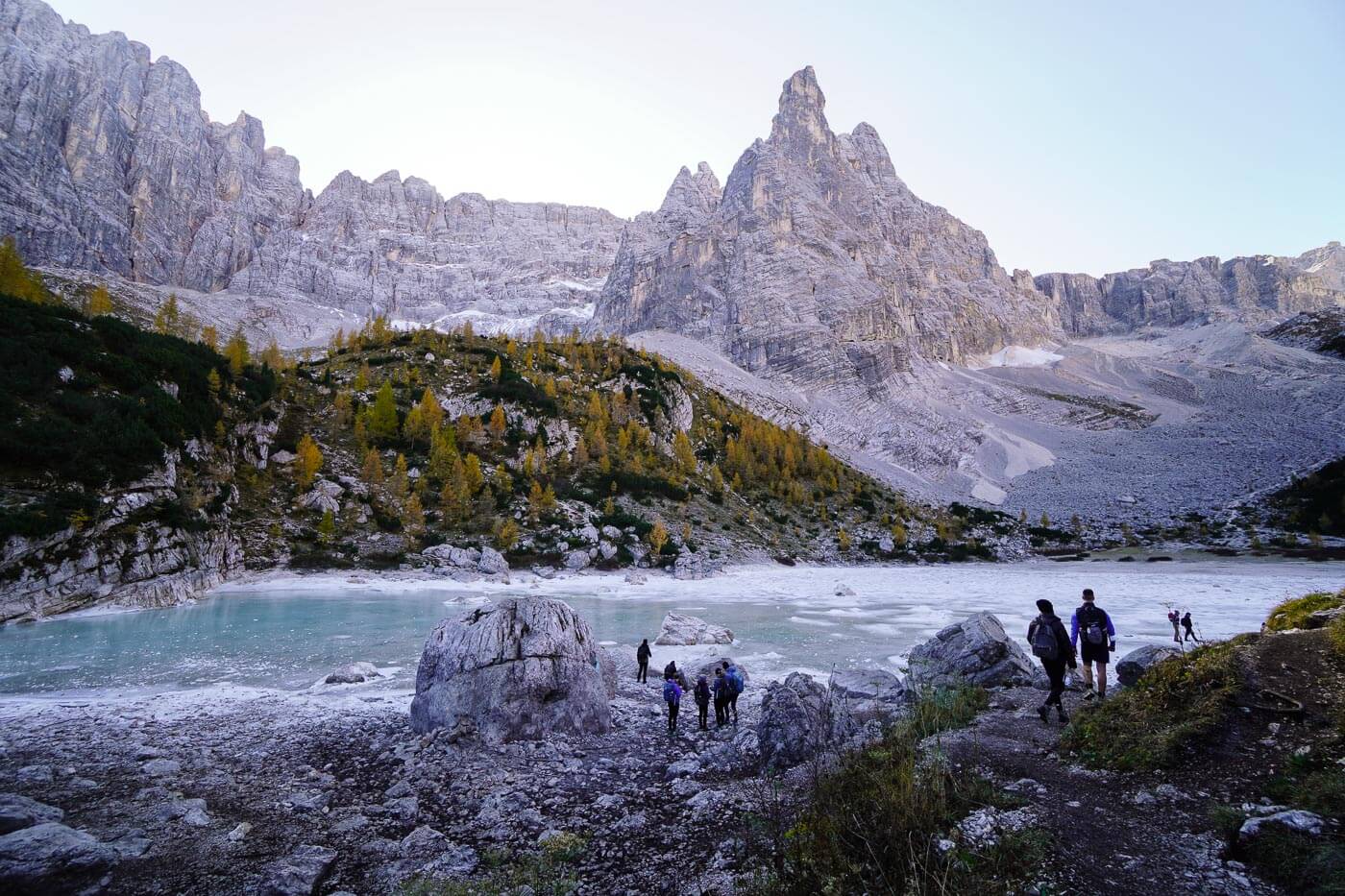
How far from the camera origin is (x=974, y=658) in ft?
52.9

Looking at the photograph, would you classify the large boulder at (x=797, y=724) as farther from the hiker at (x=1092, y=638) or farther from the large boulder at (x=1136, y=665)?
the large boulder at (x=1136, y=665)

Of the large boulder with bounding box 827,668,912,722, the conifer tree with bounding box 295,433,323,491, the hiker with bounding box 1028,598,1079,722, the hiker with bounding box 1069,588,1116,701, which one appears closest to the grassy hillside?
the conifer tree with bounding box 295,433,323,491

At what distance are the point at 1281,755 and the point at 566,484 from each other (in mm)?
73431

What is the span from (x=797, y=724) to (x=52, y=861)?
10.3 meters

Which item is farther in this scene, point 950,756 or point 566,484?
point 566,484

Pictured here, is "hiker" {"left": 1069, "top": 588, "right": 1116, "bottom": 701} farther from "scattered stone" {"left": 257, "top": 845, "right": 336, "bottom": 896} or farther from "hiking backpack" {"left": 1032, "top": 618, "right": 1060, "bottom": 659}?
"scattered stone" {"left": 257, "top": 845, "right": 336, "bottom": 896}

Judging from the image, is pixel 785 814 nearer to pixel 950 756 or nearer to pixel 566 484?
pixel 950 756

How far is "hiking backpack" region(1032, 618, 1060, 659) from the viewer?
1026 cm

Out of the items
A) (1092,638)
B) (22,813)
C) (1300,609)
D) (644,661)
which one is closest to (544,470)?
(644,661)

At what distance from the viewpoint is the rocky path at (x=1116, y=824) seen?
4754 mm

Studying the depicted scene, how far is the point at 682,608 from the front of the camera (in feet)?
137

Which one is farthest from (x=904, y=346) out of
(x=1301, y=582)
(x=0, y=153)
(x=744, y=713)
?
(x=0, y=153)

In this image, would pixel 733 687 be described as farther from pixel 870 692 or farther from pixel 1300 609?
pixel 1300 609

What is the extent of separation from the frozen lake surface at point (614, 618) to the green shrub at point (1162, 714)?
1328 centimetres
